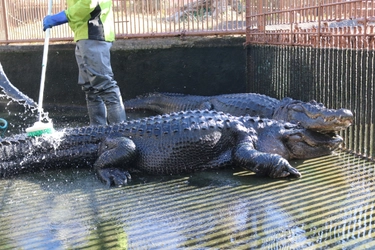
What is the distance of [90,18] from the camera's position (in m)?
5.13

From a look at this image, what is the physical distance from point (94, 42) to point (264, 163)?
2436 mm

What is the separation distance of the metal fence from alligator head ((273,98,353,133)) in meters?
2.90

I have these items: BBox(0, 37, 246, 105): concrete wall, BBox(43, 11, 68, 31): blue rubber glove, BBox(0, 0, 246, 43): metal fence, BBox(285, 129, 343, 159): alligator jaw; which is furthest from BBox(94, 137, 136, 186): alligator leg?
BBox(0, 0, 246, 43): metal fence

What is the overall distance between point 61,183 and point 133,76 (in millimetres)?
4045

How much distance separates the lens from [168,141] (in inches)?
164

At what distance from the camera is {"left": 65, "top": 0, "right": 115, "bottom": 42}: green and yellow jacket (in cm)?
495

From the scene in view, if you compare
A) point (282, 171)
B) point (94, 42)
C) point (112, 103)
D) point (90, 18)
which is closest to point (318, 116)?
point (282, 171)

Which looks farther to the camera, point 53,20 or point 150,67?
point 150,67

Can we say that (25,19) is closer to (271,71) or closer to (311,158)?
(271,71)

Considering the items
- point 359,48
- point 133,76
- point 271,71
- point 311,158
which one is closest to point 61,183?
point 311,158

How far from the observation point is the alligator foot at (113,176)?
3.92 metres

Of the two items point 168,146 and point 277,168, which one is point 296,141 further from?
point 168,146

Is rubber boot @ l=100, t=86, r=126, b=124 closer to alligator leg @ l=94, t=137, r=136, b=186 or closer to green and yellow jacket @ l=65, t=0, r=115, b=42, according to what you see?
green and yellow jacket @ l=65, t=0, r=115, b=42

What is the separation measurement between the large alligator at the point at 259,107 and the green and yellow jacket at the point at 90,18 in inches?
67.7
